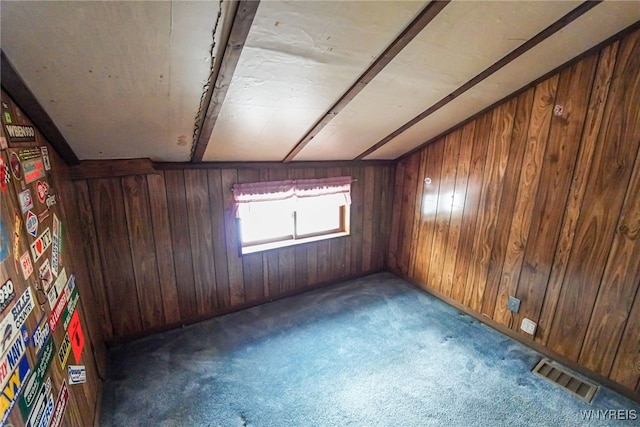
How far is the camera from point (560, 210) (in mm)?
1923

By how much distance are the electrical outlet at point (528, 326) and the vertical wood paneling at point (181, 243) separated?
2736mm

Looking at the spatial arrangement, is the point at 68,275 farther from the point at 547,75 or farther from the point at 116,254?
the point at 547,75

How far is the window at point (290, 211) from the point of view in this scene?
2.54m

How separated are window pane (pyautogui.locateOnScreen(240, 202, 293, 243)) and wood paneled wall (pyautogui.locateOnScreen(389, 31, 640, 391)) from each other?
1.57 m

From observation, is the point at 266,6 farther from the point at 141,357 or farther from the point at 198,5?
the point at 141,357

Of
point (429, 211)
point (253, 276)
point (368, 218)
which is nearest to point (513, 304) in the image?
point (429, 211)

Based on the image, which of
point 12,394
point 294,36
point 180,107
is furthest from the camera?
point 180,107

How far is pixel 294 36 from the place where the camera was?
113 cm

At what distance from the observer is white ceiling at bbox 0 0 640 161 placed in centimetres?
93

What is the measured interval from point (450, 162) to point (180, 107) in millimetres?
2289

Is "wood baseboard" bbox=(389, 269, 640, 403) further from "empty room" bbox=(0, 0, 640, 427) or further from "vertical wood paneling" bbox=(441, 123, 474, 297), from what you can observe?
"vertical wood paneling" bbox=(441, 123, 474, 297)

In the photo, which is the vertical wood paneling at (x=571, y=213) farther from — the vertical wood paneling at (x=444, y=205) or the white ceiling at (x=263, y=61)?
the vertical wood paneling at (x=444, y=205)

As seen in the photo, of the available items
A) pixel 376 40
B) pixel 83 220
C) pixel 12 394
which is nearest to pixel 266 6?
pixel 376 40

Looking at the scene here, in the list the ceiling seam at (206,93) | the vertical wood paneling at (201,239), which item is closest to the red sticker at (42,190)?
the ceiling seam at (206,93)
